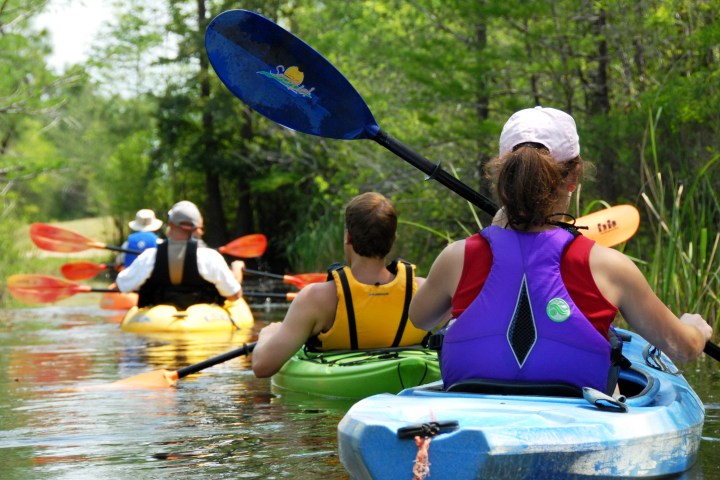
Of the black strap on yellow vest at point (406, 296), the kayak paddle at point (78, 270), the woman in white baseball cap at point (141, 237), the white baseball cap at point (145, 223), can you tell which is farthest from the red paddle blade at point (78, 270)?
the black strap on yellow vest at point (406, 296)

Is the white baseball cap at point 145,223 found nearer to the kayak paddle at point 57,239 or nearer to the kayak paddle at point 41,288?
the kayak paddle at point 57,239

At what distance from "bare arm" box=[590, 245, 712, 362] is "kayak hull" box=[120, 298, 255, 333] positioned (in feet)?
21.9

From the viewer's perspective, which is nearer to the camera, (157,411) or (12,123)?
(157,411)

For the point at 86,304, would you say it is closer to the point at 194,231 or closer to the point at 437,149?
the point at 437,149

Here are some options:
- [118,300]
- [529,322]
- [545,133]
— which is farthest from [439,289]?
[118,300]

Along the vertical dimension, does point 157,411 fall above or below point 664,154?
below

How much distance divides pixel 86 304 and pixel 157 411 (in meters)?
11.0

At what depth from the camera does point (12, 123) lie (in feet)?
87.1

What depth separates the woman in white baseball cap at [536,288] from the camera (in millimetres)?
3014

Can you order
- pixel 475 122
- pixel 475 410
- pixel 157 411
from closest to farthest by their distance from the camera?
pixel 475 410, pixel 157 411, pixel 475 122

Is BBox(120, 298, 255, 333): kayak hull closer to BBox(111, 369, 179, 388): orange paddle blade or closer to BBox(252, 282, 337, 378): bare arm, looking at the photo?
BBox(111, 369, 179, 388): orange paddle blade

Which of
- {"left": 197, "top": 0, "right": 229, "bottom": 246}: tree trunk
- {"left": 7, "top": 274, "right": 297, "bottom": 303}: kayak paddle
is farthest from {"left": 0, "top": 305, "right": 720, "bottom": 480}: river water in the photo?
{"left": 197, "top": 0, "right": 229, "bottom": 246}: tree trunk

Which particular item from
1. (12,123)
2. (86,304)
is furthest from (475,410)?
(12,123)

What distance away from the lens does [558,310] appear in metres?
3.00
